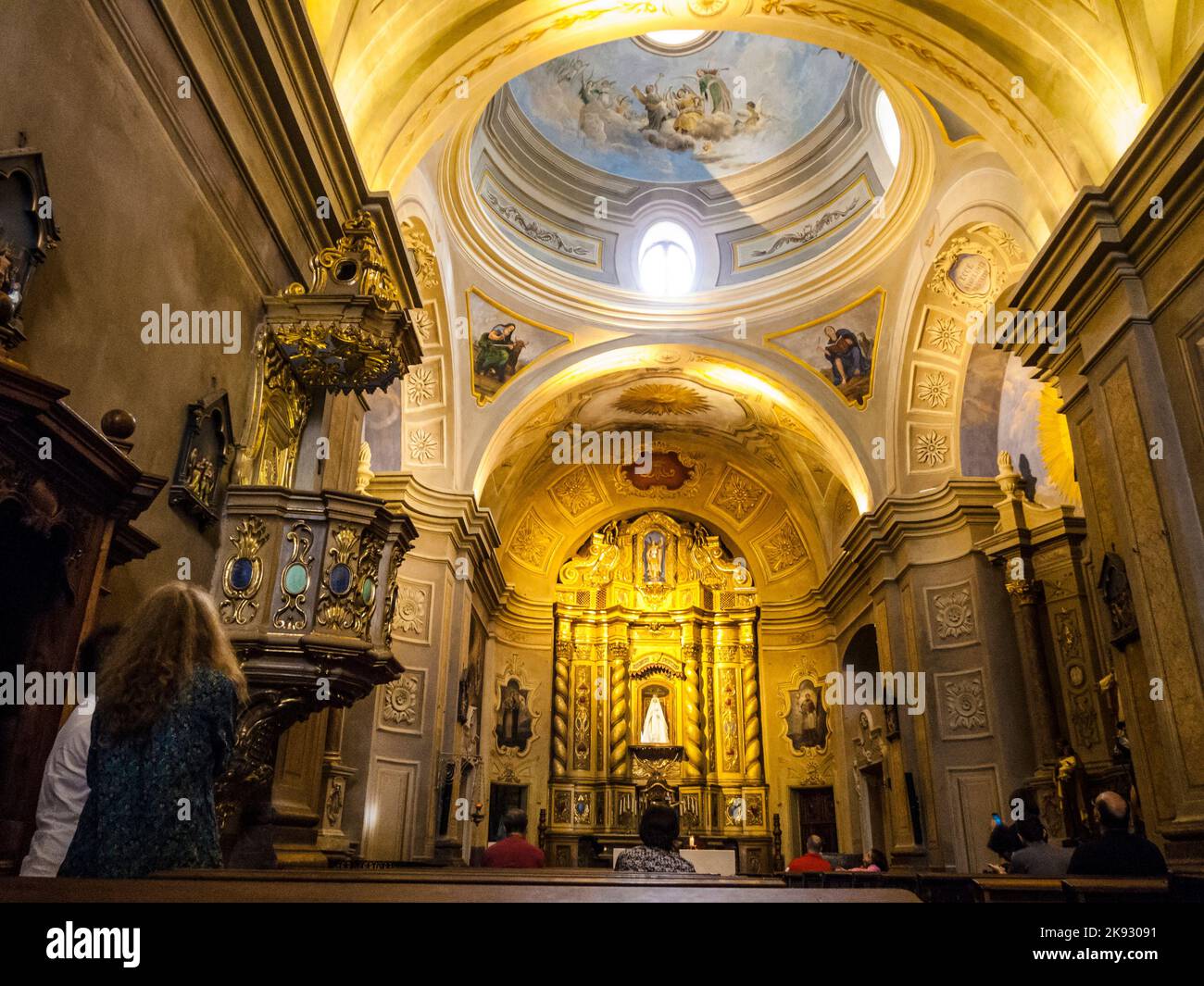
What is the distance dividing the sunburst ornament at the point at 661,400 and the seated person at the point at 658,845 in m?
12.0

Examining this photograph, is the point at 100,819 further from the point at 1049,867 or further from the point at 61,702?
the point at 1049,867

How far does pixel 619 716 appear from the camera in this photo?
17.3 metres

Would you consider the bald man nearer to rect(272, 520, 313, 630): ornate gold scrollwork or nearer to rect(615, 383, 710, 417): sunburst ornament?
rect(272, 520, 313, 630): ornate gold scrollwork

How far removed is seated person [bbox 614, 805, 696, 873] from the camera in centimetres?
431

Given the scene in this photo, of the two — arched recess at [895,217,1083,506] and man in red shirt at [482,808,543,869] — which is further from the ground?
arched recess at [895,217,1083,506]

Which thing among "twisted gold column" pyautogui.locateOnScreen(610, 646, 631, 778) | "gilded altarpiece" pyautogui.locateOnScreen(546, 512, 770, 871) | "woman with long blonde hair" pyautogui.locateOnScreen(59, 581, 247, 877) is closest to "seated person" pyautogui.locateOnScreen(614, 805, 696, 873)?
"woman with long blonde hair" pyautogui.locateOnScreen(59, 581, 247, 877)

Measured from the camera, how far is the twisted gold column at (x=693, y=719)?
17.1m

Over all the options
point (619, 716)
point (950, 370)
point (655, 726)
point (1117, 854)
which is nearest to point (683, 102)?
point (950, 370)

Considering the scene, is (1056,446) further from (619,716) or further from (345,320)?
(619,716)

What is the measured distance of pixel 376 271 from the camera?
552cm

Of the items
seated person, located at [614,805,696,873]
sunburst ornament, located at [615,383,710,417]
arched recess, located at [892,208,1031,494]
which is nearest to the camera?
seated person, located at [614,805,696,873]

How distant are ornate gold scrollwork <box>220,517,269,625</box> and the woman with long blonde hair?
212 cm
